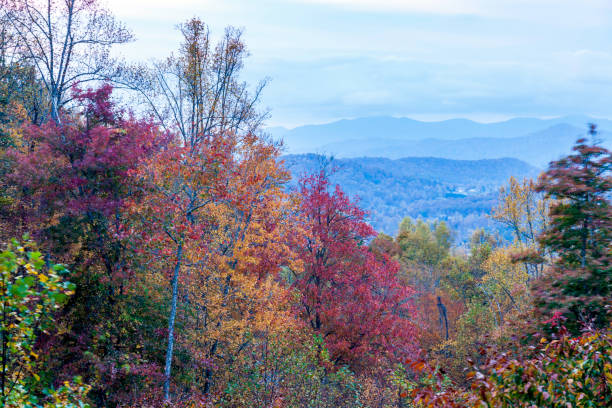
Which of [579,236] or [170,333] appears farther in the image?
[170,333]

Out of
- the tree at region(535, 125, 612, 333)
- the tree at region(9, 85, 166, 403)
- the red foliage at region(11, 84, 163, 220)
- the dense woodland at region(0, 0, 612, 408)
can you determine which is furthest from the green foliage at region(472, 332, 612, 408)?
the red foliage at region(11, 84, 163, 220)

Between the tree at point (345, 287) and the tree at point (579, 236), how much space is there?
10064 millimetres

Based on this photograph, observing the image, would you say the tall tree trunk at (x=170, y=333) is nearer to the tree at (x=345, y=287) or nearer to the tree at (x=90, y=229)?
the tree at (x=90, y=229)

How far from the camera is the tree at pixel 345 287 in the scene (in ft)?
66.3

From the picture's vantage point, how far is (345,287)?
842 inches

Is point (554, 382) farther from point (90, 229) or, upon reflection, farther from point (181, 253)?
point (90, 229)

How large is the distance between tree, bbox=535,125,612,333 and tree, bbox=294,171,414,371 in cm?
1006

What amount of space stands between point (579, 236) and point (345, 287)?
39.8ft

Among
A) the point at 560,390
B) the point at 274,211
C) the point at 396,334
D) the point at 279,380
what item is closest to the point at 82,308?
the point at 279,380

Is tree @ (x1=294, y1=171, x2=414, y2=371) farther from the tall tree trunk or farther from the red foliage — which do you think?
the red foliage

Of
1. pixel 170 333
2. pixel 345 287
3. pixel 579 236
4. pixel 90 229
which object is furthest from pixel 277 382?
pixel 579 236

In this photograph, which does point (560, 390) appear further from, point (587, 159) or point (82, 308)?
point (82, 308)

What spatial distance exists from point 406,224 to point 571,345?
3803 inches

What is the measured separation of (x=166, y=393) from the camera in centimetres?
1205
